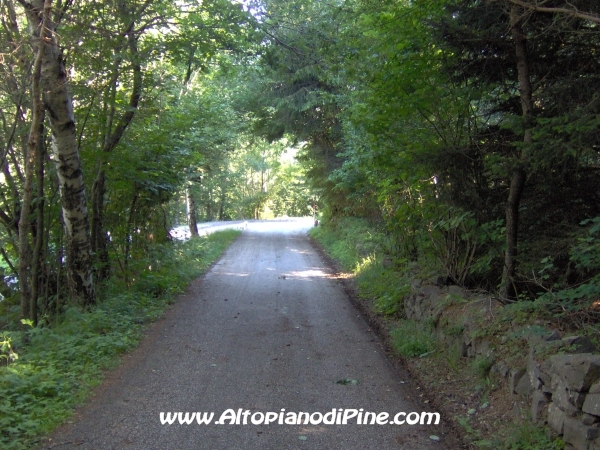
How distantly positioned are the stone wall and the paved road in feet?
2.94

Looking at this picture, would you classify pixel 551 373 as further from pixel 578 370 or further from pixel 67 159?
pixel 67 159

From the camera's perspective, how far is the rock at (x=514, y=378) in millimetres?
4766

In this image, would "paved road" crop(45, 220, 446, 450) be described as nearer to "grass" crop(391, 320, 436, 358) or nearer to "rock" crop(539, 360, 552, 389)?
"grass" crop(391, 320, 436, 358)

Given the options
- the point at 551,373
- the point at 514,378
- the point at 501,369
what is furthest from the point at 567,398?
the point at 501,369

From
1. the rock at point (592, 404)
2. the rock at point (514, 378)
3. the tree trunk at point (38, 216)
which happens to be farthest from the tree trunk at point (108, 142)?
the rock at point (592, 404)

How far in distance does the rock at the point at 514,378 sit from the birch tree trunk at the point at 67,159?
7.19 meters

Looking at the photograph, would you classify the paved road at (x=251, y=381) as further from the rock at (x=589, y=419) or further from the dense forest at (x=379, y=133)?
the dense forest at (x=379, y=133)

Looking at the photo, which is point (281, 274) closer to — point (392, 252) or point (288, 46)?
point (392, 252)

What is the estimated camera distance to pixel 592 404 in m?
3.68

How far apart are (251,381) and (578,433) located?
11.4 ft

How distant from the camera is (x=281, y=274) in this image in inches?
572

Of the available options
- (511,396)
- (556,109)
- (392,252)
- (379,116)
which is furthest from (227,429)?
(392,252)

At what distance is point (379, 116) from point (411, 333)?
A: 11.8 ft

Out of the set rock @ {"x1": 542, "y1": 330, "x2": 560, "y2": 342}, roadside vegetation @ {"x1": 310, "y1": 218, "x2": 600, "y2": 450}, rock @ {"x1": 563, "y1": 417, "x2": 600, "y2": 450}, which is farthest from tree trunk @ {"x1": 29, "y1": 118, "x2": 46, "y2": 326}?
rock @ {"x1": 563, "y1": 417, "x2": 600, "y2": 450}
